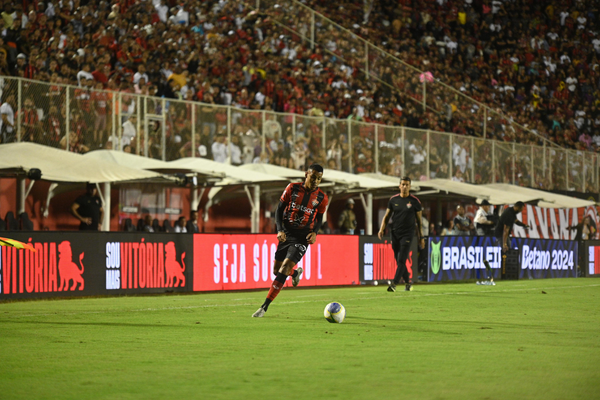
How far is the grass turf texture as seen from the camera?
21.3 feet

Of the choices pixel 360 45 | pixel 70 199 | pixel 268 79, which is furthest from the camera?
pixel 360 45

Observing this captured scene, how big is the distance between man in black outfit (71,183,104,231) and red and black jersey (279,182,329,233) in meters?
8.93

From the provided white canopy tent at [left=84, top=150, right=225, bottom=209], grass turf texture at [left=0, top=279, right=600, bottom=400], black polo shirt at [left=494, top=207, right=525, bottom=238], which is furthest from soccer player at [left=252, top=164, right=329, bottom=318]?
black polo shirt at [left=494, top=207, right=525, bottom=238]

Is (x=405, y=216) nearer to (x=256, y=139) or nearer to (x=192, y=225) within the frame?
(x=192, y=225)

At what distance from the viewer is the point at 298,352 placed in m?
8.62

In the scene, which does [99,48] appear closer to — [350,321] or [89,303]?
[89,303]

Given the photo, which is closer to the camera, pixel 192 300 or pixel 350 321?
pixel 350 321

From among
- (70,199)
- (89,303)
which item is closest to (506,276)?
(70,199)

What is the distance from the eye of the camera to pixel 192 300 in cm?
1714

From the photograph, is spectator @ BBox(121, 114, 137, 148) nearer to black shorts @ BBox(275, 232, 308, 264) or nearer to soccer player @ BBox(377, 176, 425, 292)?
soccer player @ BBox(377, 176, 425, 292)

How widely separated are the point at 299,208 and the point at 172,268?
285 inches

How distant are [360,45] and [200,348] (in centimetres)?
2786

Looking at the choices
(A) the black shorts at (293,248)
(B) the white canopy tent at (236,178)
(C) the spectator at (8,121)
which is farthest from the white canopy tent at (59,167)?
(A) the black shorts at (293,248)

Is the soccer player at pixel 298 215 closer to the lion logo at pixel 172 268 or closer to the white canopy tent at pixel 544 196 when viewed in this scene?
the lion logo at pixel 172 268
